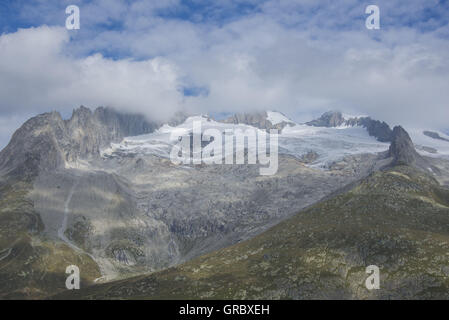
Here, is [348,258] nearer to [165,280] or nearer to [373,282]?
[373,282]

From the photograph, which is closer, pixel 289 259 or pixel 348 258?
pixel 348 258
